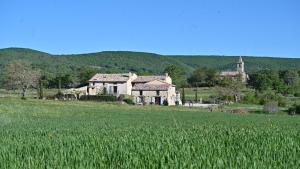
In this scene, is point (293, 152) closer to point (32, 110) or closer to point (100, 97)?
point (32, 110)

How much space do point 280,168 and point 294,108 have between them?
7650cm

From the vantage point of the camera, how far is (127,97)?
368ft

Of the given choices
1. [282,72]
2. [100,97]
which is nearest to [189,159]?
[100,97]

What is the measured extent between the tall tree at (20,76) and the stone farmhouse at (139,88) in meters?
13.1

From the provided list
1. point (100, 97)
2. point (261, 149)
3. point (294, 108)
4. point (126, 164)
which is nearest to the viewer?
point (126, 164)

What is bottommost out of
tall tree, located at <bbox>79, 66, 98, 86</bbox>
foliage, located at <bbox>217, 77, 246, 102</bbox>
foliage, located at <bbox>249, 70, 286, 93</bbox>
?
foliage, located at <bbox>217, 77, 246, 102</bbox>

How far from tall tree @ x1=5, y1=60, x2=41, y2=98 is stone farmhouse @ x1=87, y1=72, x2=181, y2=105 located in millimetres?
13068

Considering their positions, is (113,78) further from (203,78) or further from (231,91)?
(203,78)

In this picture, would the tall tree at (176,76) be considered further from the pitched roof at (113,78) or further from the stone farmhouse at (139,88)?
the pitched roof at (113,78)

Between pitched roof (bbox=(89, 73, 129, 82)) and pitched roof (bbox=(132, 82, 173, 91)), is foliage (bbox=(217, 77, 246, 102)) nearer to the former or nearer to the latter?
pitched roof (bbox=(132, 82, 173, 91))

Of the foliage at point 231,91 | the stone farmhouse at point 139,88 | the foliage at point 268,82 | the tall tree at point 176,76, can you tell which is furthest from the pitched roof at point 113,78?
the foliage at point 268,82

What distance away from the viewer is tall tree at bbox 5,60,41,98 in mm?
124062

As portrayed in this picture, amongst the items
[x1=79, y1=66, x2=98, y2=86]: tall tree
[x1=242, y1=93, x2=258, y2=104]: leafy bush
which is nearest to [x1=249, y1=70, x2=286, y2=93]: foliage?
[x1=242, y1=93, x2=258, y2=104]: leafy bush

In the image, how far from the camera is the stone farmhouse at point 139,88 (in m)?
116
